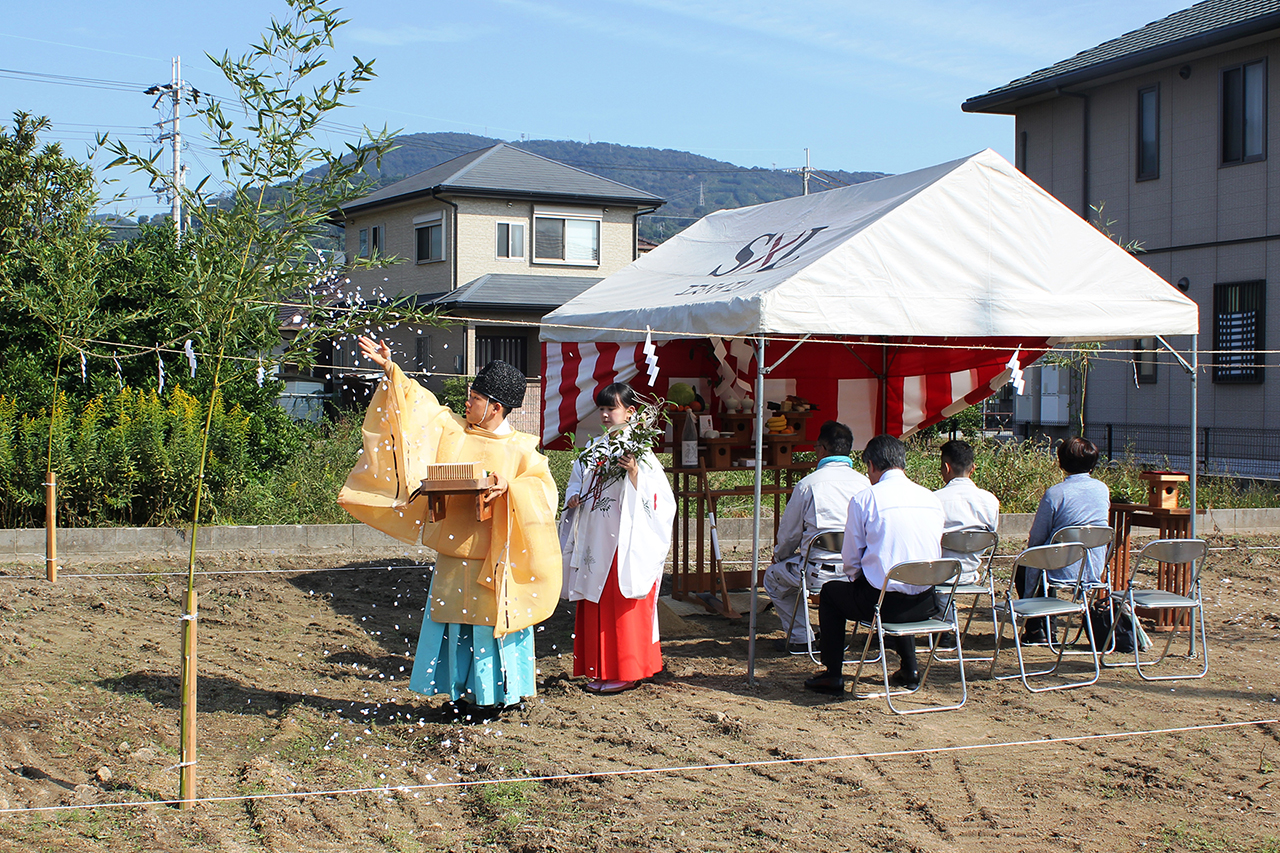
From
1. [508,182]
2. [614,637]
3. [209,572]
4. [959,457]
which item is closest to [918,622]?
[959,457]

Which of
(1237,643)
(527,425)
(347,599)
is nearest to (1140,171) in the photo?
(527,425)

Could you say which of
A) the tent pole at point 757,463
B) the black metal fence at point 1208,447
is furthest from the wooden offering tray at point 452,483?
the black metal fence at point 1208,447

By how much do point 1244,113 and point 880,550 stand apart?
1469 centimetres

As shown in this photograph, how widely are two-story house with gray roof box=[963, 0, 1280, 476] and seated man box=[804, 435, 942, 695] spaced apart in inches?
418

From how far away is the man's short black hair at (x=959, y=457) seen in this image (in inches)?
255

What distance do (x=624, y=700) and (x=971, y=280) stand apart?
123 inches

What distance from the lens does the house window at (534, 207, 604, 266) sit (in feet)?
84.4

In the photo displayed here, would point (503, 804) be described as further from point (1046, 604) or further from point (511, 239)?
point (511, 239)

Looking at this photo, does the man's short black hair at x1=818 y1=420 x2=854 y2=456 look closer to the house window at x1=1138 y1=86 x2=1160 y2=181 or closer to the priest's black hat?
the priest's black hat

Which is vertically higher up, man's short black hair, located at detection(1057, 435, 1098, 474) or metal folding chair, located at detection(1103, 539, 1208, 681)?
man's short black hair, located at detection(1057, 435, 1098, 474)

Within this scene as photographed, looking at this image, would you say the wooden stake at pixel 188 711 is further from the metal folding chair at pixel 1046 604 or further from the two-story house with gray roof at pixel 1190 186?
the two-story house with gray roof at pixel 1190 186

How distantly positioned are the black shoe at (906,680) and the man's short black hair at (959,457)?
1397 millimetres

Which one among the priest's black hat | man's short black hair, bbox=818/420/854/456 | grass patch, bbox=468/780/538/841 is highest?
the priest's black hat

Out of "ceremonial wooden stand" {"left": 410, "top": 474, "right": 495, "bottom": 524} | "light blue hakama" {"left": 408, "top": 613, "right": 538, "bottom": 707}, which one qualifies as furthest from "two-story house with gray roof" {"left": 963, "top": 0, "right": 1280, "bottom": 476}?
"ceremonial wooden stand" {"left": 410, "top": 474, "right": 495, "bottom": 524}
